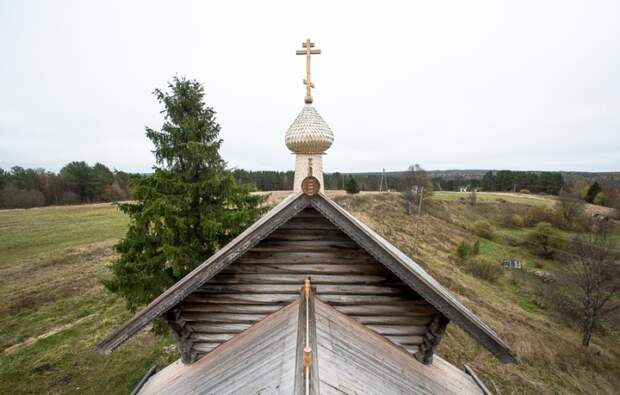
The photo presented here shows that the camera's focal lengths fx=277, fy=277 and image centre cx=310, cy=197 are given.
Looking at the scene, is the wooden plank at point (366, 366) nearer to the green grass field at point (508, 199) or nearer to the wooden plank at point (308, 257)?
the wooden plank at point (308, 257)

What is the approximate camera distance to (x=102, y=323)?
589 inches

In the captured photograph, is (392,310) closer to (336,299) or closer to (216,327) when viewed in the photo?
(336,299)

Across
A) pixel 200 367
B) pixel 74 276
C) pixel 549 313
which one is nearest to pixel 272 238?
pixel 200 367

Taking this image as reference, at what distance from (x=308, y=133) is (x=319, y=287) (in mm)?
3971

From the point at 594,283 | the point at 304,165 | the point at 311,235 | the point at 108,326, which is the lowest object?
the point at 108,326

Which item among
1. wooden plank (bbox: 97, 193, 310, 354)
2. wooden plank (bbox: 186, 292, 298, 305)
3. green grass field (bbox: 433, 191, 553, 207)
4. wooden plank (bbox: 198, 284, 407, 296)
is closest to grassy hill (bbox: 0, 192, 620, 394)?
wooden plank (bbox: 97, 193, 310, 354)

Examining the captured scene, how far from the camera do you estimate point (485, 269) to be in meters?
29.9

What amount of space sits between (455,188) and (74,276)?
117 meters

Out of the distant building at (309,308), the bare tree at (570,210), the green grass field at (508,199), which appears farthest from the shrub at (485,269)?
the green grass field at (508,199)

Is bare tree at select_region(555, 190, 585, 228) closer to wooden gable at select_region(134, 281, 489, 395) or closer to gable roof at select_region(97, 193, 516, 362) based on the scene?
wooden gable at select_region(134, 281, 489, 395)

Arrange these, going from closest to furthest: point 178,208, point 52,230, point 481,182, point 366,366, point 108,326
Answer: point 366,366
point 178,208
point 108,326
point 52,230
point 481,182

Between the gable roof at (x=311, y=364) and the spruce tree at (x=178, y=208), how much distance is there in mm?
5355

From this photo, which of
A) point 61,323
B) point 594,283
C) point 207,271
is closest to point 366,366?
point 207,271

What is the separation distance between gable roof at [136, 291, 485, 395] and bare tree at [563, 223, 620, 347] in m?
22.1
